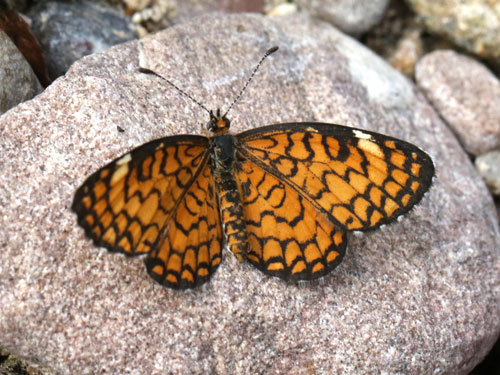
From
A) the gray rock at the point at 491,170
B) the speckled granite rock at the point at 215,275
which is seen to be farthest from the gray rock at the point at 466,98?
the speckled granite rock at the point at 215,275

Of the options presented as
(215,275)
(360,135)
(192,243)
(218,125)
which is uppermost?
(360,135)

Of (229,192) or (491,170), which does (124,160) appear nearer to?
(229,192)

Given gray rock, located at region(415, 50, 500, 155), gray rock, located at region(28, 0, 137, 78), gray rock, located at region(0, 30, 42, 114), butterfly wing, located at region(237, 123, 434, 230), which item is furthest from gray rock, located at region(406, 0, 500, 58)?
gray rock, located at region(0, 30, 42, 114)

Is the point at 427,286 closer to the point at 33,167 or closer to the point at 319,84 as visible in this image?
the point at 319,84

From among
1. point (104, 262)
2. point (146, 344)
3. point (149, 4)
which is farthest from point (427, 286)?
point (149, 4)

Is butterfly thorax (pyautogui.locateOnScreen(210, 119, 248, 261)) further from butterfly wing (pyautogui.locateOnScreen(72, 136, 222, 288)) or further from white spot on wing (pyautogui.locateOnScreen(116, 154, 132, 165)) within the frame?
white spot on wing (pyautogui.locateOnScreen(116, 154, 132, 165))

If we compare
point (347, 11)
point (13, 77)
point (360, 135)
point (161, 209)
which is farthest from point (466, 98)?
point (13, 77)

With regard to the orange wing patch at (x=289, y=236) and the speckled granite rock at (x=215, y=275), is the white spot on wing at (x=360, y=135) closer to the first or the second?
the orange wing patch at (x=289, y=236)
